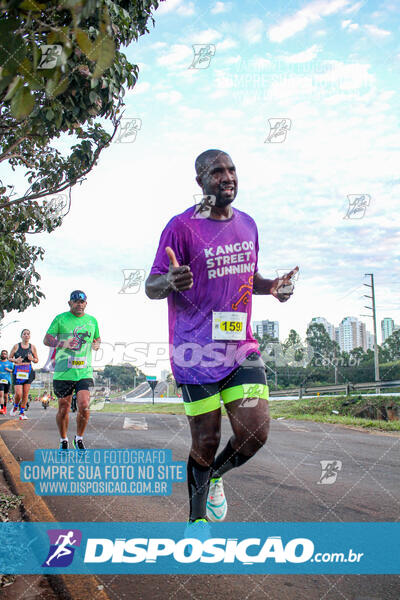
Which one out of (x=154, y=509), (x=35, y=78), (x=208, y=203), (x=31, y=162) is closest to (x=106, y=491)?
(x=154, y=509)

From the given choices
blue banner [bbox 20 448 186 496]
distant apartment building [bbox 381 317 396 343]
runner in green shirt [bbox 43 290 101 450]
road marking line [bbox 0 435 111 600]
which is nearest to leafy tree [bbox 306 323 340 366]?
distant apartment building [bbox 381 317 396 343]

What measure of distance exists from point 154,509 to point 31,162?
6.30m

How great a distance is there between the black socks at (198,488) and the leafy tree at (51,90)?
6.62ft

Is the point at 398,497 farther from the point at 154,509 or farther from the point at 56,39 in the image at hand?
the point at 56,39

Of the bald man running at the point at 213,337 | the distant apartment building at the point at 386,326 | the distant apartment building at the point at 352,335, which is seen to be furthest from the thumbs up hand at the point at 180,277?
the distant apartment building at the point at 386,326

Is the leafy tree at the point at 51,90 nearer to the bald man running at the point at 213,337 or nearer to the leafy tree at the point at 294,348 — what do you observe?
the bald man running at the point at 213,337

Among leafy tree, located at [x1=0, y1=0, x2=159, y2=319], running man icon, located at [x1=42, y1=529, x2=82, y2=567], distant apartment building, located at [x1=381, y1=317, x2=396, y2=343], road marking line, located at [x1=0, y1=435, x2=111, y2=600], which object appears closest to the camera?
leafy tree, located at [x1=0, y1=0, x2=159, y2=319]

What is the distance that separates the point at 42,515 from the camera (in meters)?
3.55

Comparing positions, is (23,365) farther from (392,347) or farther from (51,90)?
(392,347)

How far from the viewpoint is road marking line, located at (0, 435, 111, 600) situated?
2.42 meters

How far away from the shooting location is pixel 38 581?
259 cm

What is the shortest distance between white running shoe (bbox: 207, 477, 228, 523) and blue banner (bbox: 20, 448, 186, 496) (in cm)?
155

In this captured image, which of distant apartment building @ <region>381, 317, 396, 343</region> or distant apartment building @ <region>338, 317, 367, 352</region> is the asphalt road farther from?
distant apartment building @ <region>381, 317, 396, 343</region>

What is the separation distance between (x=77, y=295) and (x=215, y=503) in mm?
3927
